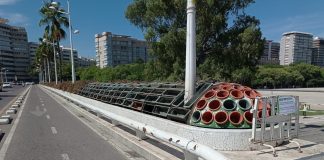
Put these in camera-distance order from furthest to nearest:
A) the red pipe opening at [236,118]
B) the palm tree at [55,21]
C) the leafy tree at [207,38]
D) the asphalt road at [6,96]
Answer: the palm tree at [55,21] → the asphalt road at [6,96] → the leafy tree at [207,38] → the red pipe opening at [236,118]

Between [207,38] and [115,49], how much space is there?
13212cm

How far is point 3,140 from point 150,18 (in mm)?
15072

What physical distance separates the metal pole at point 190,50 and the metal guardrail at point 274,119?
2188mm

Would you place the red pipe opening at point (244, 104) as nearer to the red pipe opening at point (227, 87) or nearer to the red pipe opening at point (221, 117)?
the red pipe opening at point (221, 117)

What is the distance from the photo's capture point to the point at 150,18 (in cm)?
2294

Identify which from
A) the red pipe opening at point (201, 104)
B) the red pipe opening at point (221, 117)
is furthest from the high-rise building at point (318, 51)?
the red pipe opening at point (221, 117)

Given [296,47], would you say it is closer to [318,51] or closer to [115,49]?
[318,51]

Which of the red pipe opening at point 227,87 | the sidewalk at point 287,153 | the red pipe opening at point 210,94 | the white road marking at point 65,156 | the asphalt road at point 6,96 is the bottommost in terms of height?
the asphalt road at point 6,96

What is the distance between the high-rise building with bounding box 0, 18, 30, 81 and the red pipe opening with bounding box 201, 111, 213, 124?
177565 mm

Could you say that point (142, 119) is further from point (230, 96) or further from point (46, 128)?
point (46, 128)

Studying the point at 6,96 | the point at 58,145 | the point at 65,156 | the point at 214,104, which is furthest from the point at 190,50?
the point at 6,96

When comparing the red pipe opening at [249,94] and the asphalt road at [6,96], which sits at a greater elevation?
the red pipe opening at [249,94]

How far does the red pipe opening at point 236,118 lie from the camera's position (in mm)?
7425

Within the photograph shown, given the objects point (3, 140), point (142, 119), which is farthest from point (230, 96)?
point (3, 140)
